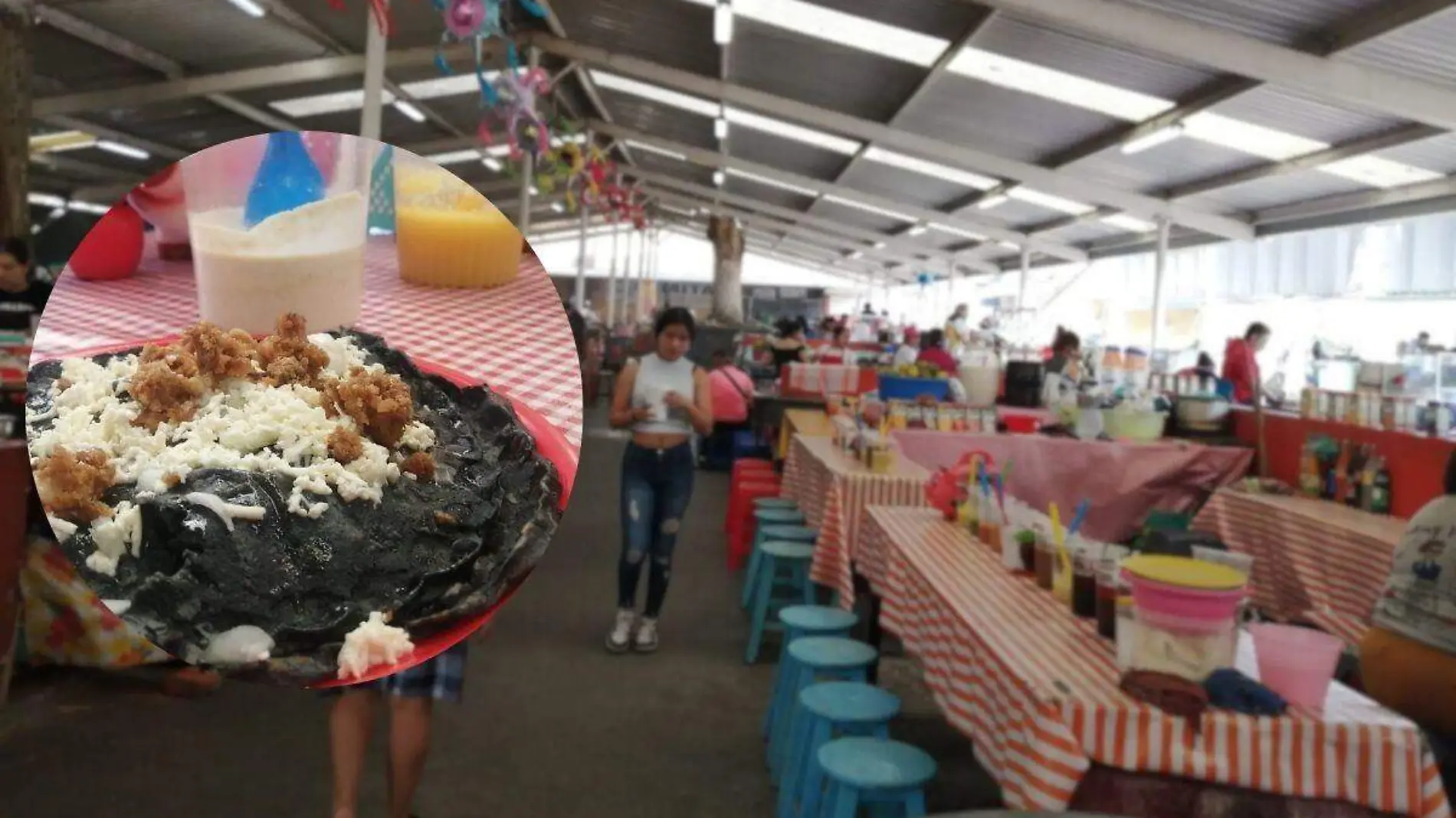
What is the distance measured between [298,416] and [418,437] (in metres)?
0.10

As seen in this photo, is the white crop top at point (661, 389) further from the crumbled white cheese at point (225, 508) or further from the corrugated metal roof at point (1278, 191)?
the corrugated metal roof at point (1278, 191)

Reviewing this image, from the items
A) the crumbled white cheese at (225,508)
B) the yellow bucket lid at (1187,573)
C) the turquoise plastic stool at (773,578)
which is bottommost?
the turquoise plastic stool at (773,578)

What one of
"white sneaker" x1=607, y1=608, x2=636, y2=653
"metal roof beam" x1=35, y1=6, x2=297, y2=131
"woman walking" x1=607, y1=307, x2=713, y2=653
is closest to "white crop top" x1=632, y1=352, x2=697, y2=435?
"woman walking" x1=607, y1=307, x2=713, y2=653

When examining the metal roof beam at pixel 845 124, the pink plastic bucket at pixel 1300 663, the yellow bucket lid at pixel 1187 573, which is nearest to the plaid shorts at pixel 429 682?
the yellow bucket lid at pixel 1187 573

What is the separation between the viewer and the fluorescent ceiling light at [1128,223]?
1259 centimetres

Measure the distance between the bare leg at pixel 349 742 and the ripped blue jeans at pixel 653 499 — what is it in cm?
191

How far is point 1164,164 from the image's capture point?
9.59 metres

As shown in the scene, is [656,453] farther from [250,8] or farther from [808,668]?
[250,8]

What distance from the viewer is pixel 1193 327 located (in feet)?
44.1

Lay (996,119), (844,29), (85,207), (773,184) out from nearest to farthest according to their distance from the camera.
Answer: (844,29) < (996,119) < (773,184) < (85,207)

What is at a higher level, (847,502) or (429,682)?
(847,502)

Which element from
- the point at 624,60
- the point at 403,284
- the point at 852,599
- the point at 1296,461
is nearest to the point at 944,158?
the point at 624,60

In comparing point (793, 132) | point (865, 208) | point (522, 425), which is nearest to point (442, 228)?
Result: point (522, 425)

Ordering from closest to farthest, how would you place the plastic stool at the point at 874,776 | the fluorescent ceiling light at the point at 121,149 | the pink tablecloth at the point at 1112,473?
the plastic stool at the point at 874,776 → the pink tablecloth at the point at 1112,473 → the fluorescent ceiling light at the point at 121,149
